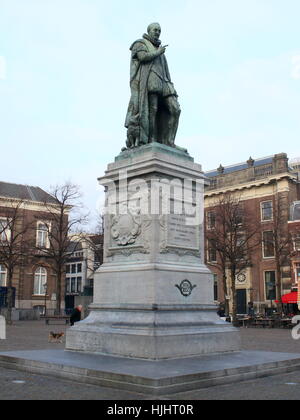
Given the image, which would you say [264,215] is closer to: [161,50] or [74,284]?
[74,284]

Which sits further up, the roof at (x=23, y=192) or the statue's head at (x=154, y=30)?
the roof at (x=23, y=192)

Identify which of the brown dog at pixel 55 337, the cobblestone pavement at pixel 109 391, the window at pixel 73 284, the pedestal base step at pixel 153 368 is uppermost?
the window at pixel 73 284

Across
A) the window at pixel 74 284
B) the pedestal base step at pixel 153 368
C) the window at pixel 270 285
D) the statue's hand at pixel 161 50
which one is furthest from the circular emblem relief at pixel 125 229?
the window at pixel 74 284

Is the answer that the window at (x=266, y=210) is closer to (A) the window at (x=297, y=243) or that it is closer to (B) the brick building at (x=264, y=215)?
(B) the brick building at (x=264, y=215)

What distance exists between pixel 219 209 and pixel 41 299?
26992mm

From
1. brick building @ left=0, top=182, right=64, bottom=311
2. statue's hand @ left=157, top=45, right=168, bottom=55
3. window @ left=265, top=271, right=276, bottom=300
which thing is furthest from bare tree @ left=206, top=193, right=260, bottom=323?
statue's hand @ left=157, top=45, right=168, bottom=55

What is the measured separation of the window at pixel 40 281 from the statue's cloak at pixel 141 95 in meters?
47.6

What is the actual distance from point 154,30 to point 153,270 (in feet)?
21.2

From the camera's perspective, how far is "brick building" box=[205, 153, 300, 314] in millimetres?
47594

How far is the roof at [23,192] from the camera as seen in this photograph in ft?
187

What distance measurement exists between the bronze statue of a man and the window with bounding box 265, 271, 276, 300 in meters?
36.2

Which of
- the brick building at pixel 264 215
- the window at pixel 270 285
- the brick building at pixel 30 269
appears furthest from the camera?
the brick building at pixel 30 269

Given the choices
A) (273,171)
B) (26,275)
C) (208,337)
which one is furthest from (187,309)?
(26,275)
